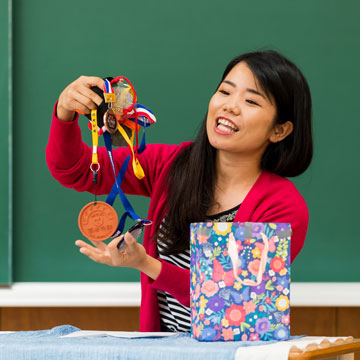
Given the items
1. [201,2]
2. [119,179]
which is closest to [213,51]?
[201,2]

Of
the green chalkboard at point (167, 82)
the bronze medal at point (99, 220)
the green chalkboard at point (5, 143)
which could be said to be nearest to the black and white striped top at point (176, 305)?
the bronze medal at point (99, 220)

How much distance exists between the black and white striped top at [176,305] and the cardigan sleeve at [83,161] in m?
0.22

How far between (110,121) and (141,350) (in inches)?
19.0

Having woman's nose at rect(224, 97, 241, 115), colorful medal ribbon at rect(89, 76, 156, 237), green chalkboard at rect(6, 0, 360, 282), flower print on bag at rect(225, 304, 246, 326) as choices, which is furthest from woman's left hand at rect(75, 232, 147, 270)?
green chalkboard at rect(6, 0, 360, 282)

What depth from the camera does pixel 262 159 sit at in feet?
4.83

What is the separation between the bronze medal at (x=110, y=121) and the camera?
46.0 inches

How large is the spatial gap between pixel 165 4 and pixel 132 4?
116 millimetres

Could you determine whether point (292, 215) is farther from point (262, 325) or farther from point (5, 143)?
point (5, 143)

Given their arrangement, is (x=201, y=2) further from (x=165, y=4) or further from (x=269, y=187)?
(x=269, y=187)

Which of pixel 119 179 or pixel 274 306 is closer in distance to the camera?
pixel 274 306

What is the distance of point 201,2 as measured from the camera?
2.07 meters

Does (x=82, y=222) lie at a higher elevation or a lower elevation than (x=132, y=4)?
lower

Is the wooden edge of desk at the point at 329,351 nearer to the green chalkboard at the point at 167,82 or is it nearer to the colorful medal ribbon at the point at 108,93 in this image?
the colorful medal ribbon at the point at 108,93

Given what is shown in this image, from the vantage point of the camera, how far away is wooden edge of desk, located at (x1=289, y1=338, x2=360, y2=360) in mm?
863
